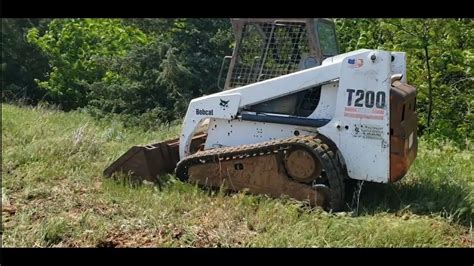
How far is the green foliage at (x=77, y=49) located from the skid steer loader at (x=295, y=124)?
945cm

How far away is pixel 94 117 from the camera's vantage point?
12180 millimetres

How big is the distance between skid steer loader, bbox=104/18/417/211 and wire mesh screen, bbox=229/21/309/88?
0.01 meters

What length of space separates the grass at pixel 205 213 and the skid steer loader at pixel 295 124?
0.25 m

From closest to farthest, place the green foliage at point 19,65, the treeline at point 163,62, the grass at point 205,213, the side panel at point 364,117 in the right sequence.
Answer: the grass at point 205,213, the side panel at point 364,117, the treeline at point 163,62, the green foliage at point 19,65

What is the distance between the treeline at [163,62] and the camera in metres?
8.57

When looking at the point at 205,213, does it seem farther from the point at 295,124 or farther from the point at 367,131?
the point at 367,131

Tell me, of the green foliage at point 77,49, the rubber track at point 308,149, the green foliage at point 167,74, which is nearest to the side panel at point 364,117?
the rubber track at point 308,149

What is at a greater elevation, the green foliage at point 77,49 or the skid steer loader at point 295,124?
the green foliage at point 77,49

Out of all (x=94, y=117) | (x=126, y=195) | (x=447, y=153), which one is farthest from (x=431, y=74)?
(x=94, y=117)

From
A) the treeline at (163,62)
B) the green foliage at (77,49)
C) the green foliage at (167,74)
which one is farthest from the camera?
the green foliage at (77,49)

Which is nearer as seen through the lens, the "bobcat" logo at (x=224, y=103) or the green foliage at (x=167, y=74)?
the "bobcat" logo at (x=224, y=103)

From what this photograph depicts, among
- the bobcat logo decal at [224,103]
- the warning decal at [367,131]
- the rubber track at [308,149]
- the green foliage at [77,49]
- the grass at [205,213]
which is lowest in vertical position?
the grass at [205,213]

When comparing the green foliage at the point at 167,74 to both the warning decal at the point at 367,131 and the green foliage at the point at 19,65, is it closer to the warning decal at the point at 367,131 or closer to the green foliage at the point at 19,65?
the green foliage at the point at 19,65

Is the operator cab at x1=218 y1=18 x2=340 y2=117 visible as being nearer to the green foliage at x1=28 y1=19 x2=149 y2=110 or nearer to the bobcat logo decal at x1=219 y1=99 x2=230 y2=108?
the bobcat logo decal at x1=219 y1=99 x2=230 y2=108
